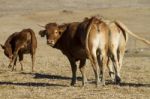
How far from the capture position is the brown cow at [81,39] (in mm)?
16078

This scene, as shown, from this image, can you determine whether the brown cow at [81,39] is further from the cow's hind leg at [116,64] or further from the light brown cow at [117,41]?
the cow's hind leg at [116,64]

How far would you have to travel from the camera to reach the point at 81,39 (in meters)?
16.4

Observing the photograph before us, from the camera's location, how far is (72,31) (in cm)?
1684

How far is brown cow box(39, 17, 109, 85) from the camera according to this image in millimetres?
16078

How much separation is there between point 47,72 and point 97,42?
6.03 m

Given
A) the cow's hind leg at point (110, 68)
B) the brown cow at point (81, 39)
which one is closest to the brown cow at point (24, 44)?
the cow's hind leg at point (110, 68)

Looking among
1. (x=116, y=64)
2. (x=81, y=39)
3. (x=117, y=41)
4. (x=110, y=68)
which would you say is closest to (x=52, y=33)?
(x=81, y=39)

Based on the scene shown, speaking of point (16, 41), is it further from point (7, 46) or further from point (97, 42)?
point (97, 42)

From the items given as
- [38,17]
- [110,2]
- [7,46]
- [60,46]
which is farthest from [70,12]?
[60,46]

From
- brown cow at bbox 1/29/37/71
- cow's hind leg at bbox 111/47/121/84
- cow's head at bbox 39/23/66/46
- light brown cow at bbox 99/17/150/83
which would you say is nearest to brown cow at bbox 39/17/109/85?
cow's head at bbox 39/23/66/46

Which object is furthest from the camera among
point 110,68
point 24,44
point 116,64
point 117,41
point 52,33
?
point 24,44

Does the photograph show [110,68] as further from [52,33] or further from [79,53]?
[52,33]

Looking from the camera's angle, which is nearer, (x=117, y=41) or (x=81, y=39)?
(x=81, y=39)

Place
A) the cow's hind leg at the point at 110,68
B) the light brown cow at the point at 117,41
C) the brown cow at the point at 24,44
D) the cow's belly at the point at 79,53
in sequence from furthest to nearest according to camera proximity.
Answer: the brown cow at the point at 24,44
the cow's hind leg at the point at 110,68
the light brown cow at the point at 117,41
the cow's belly at the point at 79,53
